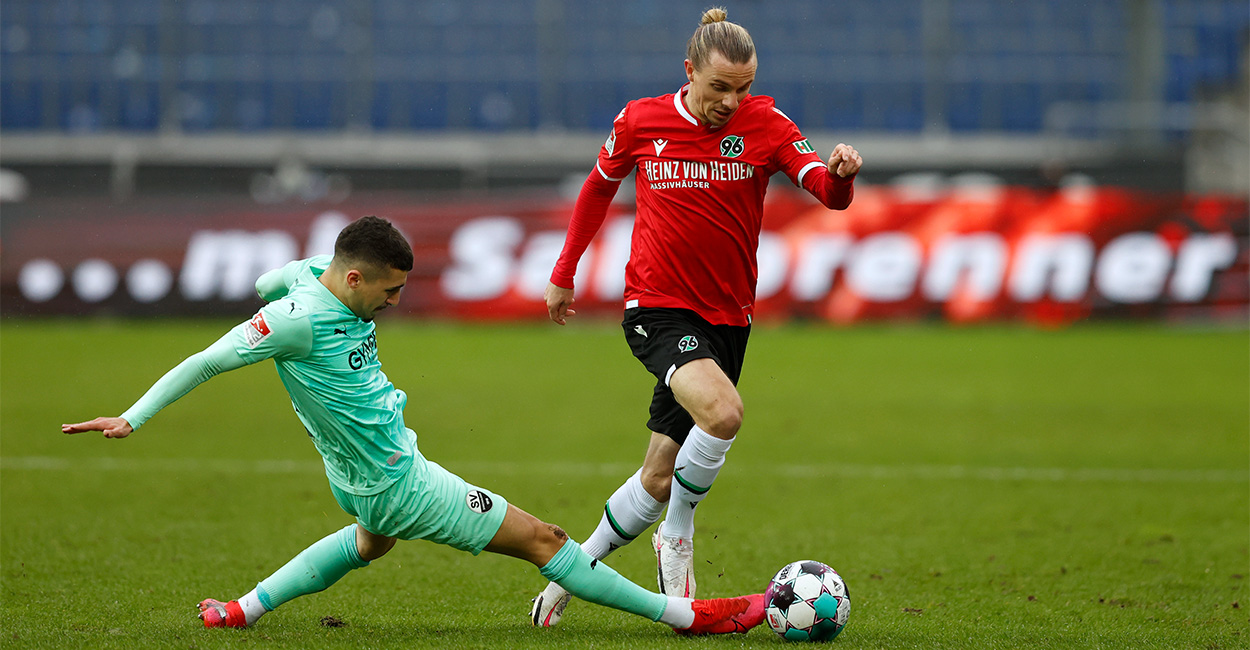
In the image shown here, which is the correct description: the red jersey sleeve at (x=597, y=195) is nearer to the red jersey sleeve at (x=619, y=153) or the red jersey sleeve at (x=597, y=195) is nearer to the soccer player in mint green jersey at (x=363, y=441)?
the red jersey sleeve at (x=619, y=153)

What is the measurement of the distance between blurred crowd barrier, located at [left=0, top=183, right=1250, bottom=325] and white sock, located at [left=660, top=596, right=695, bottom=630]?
11816mm

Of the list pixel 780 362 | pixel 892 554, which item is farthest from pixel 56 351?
pixel 892 554

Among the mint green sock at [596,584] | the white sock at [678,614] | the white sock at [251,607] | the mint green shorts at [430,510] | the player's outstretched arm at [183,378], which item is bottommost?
the white sock at [251,607]

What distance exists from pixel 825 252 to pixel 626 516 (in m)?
11.9

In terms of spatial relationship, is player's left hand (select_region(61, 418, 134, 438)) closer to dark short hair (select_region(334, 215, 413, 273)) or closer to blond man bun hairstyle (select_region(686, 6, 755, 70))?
dark short hair (select_region(334, 215, 413, 273))

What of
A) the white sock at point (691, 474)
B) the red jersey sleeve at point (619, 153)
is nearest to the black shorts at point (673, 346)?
the white sock at point (691, 474)

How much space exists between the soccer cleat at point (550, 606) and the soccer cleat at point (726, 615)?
422 mm

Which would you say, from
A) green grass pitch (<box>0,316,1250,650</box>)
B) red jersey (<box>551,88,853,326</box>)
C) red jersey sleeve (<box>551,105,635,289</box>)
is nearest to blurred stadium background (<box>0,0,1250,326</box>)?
green grass pitch (<box>0,316,1250,650</box>)

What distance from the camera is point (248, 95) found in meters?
25.4

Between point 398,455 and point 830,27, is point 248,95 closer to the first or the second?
point 830,27

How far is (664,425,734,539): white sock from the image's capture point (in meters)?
4.16

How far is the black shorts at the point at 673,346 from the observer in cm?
425

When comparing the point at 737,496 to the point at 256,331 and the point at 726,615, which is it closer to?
the point at 726,615

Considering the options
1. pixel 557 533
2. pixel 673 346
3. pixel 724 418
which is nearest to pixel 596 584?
pixel 557 533
